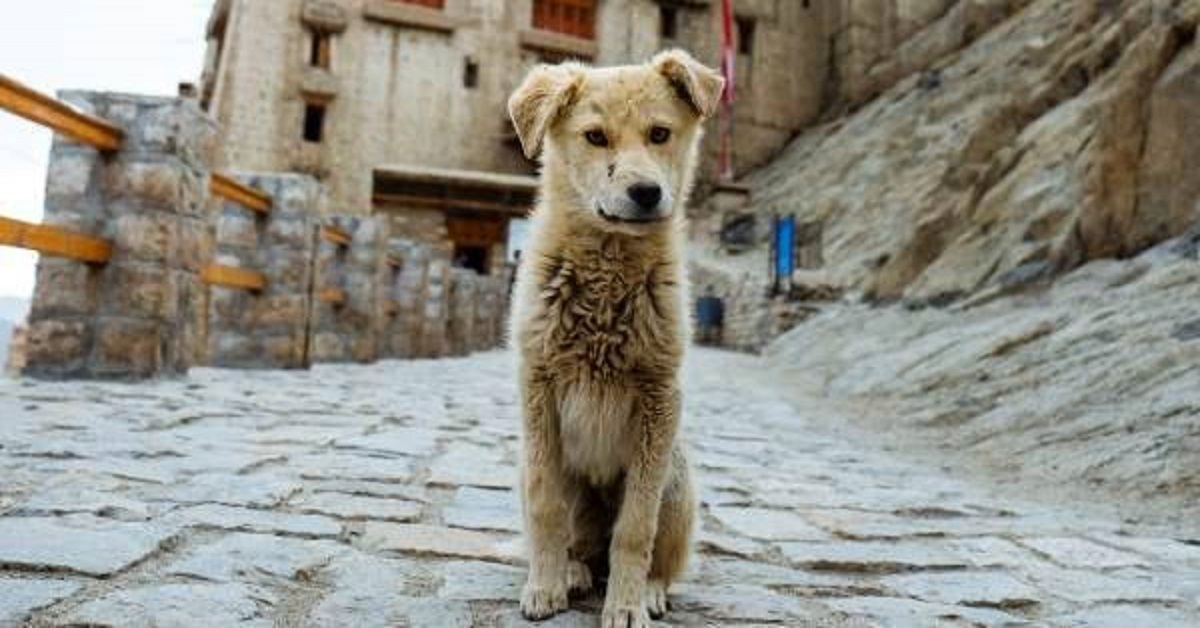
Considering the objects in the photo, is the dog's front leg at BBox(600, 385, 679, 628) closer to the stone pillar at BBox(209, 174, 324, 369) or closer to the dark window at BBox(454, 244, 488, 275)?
the stone pillar at BBox(209, 174, 324, 369)

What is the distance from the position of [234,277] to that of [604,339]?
7.07m

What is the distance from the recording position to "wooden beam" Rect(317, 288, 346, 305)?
10.4 m

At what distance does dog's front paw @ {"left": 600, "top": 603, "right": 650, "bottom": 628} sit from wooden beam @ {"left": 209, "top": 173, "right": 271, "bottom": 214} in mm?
6312

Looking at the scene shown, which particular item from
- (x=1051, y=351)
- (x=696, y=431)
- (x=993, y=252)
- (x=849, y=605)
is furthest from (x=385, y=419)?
(x=993, y=252)

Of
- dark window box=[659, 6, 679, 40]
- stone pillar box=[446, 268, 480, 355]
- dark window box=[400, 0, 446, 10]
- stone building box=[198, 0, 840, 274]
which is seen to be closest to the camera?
stone pillar box=[446, 268, 480, 355]

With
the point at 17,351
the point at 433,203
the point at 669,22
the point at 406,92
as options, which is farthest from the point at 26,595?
the point at 669,22

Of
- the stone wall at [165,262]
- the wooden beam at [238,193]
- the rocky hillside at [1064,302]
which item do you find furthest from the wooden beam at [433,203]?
the wooden beam at [238,193]

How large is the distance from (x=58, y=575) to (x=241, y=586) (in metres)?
0.42

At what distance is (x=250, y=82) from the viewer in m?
26.8

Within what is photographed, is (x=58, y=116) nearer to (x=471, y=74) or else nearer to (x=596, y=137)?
(x=596, y=137)

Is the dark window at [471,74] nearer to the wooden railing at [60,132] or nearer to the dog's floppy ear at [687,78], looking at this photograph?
the wooden railing at [60,132]

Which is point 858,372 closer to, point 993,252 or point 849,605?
point 993,252

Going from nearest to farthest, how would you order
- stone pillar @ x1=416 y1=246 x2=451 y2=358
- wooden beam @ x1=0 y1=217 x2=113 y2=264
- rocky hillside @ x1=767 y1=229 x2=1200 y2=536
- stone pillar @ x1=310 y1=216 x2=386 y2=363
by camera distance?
rocky hillside @ x1=767 y1=229 x2=1200 y2=536 → wooden beam @ x1=0 y1=217 x2=113 y2=264 → stone pillar @ x1=310 y1=216 x2=386 y2=363 → stone pillar @ x1=416 y1=246 x2=451 y2=358

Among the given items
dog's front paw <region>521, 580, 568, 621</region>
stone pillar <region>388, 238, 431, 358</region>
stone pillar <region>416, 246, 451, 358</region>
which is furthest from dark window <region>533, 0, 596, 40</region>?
dog's front paw <region>521, 580, 568, 621</region>
